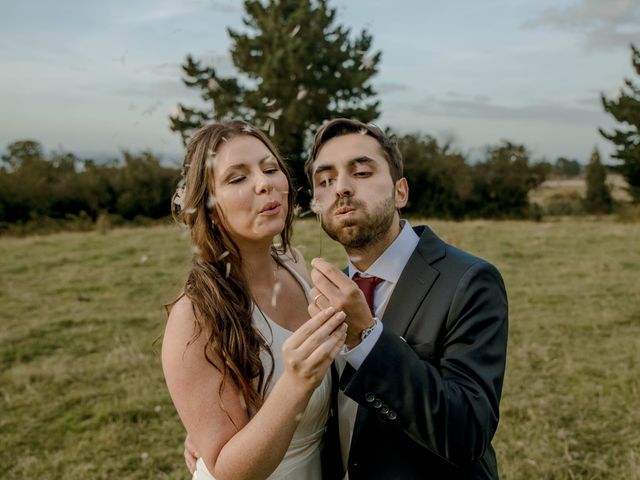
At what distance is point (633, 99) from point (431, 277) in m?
42.9

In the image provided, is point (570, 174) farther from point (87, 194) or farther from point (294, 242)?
point (294, 242)

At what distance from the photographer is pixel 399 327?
8.95 feet

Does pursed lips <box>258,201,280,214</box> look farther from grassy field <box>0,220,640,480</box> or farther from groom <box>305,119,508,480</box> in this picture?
grassy field <box>0,220,640,480</box>

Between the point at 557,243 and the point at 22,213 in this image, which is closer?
the point at 557,243

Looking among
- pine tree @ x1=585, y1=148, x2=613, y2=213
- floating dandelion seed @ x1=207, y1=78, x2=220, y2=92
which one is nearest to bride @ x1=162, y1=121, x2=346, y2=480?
floating dandelion seed @ x1=207, y1=78, x2=220, y2=92

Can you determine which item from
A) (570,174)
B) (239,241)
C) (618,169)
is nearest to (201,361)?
(239,241)

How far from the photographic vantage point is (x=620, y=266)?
46.5ft

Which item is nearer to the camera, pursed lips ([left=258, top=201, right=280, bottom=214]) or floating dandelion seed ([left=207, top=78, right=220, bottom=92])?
pursed lips ([left=258, top=201, right=280, bottom=214])

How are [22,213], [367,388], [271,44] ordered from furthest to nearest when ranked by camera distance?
[22,213], [271,44], [367,388]

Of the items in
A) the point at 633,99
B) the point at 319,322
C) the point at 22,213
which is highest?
the point at 633,99

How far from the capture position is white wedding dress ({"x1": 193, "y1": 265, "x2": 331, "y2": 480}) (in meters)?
3.05

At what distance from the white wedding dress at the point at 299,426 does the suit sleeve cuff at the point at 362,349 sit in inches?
27.3

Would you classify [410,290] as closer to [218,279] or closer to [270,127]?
[218,279]

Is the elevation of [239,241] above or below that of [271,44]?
below
